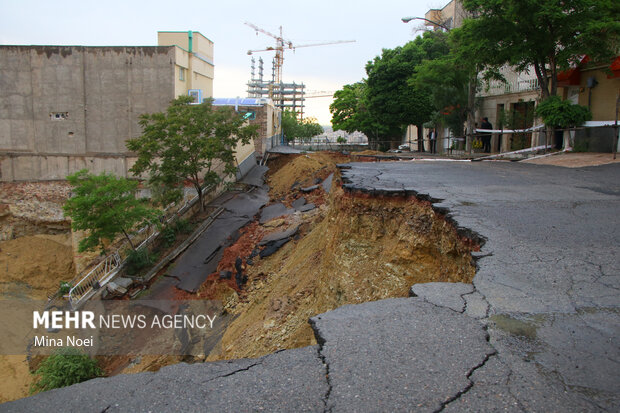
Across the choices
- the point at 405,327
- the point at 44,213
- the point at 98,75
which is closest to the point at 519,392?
the point at 405,327

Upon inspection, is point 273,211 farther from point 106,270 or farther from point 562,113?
point 562,113

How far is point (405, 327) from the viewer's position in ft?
11.7

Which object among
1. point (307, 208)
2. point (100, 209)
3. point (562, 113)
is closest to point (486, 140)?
point (562, 113)

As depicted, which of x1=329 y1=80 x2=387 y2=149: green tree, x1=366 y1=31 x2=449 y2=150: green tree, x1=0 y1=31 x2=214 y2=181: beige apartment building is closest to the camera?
x1=0 y1=31 x2=214 y2=181: beige apartment building

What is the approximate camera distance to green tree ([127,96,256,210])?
22.0 meters

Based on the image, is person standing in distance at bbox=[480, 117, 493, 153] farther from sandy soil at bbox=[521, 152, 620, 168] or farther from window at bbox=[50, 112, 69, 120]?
window at bbox=[50, 112, 69, 120]

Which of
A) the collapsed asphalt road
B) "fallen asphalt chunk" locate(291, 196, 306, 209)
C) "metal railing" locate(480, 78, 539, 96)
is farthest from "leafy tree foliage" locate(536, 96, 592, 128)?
the collapsed asphalt road

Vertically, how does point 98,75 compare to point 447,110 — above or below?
above

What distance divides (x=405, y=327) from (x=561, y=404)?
4.10 feet

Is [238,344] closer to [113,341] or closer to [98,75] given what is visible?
[113,341]

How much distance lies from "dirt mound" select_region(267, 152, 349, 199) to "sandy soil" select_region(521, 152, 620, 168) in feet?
35.3

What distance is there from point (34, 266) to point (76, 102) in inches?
549

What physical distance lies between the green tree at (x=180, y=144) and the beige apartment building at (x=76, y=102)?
34.6ft

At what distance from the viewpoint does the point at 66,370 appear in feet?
39.7
